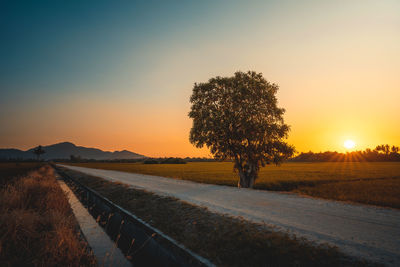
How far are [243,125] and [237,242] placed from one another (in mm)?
13192

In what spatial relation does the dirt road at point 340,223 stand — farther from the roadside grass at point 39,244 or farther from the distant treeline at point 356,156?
the distant treeline at point 356,156

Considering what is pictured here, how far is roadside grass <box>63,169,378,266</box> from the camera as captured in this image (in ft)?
17.0

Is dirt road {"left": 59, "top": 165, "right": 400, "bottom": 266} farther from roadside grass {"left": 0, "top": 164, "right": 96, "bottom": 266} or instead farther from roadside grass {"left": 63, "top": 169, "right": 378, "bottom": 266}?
roadside grass {"left": 0, "top": 164, "right": 96, "bottom": 266}

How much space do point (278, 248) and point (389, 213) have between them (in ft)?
21.9

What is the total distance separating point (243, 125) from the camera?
18.8 m

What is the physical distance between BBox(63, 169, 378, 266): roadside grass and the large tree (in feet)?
33.2

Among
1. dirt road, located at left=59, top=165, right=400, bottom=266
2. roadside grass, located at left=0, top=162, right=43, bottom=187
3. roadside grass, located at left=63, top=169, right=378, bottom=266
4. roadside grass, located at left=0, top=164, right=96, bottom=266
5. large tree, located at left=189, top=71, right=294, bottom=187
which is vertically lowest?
roadside grass, located at left=0, top=162, right=43, bottom=187

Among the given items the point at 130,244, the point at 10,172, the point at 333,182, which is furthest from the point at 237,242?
the point at 10,172

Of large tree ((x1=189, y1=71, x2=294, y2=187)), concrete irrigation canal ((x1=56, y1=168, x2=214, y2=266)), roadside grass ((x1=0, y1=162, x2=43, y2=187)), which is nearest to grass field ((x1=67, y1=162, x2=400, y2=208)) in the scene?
large tree ((x1=189, y1=71, x2=294, y2=187))

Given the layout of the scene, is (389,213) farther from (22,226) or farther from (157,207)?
(22,226)

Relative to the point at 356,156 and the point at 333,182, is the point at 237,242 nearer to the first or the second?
the point at 333,182

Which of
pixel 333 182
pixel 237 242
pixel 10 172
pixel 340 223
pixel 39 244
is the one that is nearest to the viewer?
pixel 237 242

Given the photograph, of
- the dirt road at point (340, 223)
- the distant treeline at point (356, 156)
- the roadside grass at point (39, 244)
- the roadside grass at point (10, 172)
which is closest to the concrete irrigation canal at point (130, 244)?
the roadside grass at point (39, 244)

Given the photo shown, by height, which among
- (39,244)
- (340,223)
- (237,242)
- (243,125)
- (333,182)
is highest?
(243,125)
